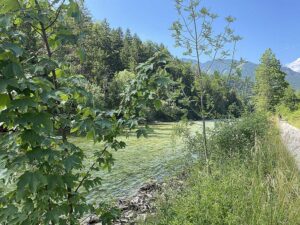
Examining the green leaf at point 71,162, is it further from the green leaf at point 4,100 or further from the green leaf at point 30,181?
the green leaf at point 4,100

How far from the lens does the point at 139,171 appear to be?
11680 millimetres

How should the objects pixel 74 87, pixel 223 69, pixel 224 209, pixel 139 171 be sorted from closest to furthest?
pixel 74 87 → pixel 224 209 → pixel 223 69 → pixel 139 171

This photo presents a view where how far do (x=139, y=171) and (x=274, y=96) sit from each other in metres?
47.3

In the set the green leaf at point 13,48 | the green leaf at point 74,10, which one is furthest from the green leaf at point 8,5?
the green leaf at point 13,48

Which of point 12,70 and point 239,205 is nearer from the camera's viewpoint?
point 12,70

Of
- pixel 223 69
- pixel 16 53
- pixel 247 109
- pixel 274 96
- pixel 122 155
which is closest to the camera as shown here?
pixel 16 53

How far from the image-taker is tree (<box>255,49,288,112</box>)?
54.2 metres

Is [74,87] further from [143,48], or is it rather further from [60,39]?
[143,48]

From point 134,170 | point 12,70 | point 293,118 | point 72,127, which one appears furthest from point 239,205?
point 293,118

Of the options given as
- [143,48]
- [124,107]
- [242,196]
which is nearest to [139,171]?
[242,196]

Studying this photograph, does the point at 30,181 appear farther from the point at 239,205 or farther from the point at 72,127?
the point at 239,205

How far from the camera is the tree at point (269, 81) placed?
5416 cm

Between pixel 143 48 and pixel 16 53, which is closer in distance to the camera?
pixel 16 53

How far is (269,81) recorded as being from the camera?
2194 inches
